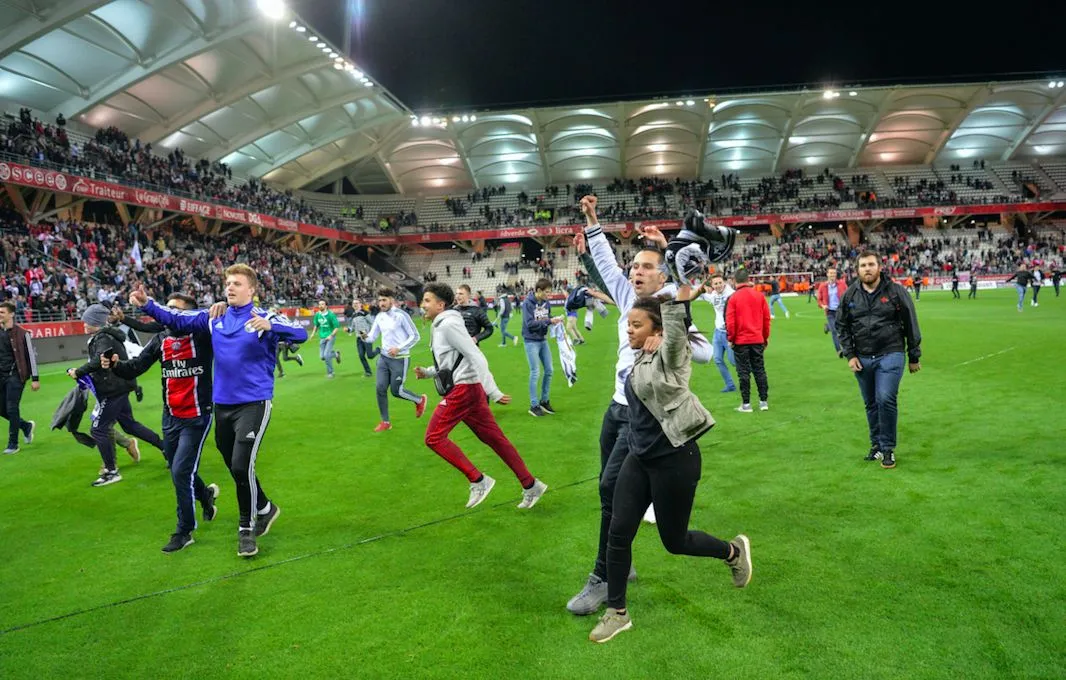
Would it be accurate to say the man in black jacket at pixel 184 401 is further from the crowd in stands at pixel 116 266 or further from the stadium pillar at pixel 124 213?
the stadium pillar at pixel 124 213

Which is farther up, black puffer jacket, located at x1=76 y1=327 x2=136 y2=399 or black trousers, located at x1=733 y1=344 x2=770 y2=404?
black puffer jacket, located at x1=76 y1=327 x2=136 y2=399

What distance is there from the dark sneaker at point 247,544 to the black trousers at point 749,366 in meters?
6.63

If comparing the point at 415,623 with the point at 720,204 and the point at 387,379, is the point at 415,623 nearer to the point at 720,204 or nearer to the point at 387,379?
the point at 387,379

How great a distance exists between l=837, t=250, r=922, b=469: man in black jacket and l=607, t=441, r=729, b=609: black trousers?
11.8 feet

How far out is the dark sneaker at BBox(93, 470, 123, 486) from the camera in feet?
23.4

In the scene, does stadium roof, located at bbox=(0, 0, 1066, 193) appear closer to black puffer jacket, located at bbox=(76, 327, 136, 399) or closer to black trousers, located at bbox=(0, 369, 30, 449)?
black trousers, located at bbox=(0, 369, 30, 449)

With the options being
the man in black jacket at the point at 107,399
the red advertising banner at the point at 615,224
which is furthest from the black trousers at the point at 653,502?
the red advertising banner at the point at 615,224

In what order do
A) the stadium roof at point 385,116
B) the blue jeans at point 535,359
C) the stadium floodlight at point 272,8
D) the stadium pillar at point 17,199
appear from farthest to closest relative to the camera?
the stadium roof at point 385,116 → the stadium pillar at point 17,199 → the stadium floodlight at point 272,8 → the blue jeans at point 535,359

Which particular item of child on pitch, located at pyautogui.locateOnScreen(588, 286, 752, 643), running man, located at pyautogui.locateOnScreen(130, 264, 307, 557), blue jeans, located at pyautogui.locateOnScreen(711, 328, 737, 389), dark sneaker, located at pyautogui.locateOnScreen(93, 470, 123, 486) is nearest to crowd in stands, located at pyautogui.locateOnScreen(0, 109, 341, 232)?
dark sneaker, located at pyautogui.locateOnScreen(93, 470, 123, 486)

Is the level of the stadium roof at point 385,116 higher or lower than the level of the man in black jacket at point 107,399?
higher

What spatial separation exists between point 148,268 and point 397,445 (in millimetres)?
27302

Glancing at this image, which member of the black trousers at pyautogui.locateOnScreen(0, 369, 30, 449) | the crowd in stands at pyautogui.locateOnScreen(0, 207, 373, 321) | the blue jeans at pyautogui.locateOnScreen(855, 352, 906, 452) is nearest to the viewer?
the blue jeans at pyautogui.locateOnScreen(855, 352, 906, 452)

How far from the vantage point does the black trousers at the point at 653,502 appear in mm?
3223

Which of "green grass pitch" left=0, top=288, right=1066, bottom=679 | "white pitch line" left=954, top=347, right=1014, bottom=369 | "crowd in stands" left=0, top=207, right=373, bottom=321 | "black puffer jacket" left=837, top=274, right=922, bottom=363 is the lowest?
"white pitch line" left=954, top=347, right=1014, bottom=369
